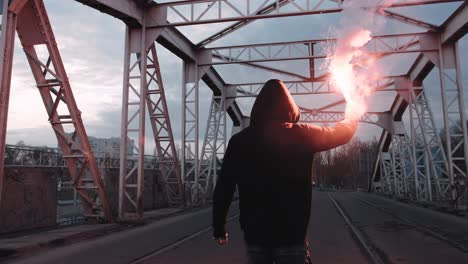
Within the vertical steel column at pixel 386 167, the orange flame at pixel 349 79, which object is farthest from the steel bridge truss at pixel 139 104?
the vertical steel column at pixel 386 167

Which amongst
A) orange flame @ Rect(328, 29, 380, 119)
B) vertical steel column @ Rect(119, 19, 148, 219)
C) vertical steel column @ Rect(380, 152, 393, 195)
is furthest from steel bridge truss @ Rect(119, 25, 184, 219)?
vertical steel column @ Rect(380, 152, 393, 195)

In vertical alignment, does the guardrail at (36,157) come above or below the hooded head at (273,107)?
above

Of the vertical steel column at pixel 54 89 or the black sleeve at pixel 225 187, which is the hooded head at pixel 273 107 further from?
the vertical steel column at pixel 54 89

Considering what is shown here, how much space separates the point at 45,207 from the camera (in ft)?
44.7

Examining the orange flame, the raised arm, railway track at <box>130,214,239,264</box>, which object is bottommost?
railway track at <box>130,214,239,264</box>

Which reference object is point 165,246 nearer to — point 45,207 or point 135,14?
point 45,207

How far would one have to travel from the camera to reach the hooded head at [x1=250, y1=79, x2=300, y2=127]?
9.93 ft

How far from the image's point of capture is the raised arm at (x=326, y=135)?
297cm

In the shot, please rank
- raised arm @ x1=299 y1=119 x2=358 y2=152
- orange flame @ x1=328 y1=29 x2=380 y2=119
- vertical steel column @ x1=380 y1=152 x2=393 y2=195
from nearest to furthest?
1. raised arm @ x1=299 y1=119 x2=358 y2=152
2. orange flame @ x1=328 y1=29 x2=380 y2=119
3. vertical steel column @ x1=380 y1=152 x2=393 y2=195

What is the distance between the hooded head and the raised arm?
16 centimetres

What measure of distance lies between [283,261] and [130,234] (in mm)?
10317

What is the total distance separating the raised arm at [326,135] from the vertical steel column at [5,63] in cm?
905

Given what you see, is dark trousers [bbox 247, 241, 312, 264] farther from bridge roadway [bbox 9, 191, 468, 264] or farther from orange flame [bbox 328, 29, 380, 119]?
bridge roadway [bbox 9, 191, 468, 264]

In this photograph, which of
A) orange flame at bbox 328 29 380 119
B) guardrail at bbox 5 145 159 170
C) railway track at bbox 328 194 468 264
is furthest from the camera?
→ guardrail at bbox 5 145 159 170
